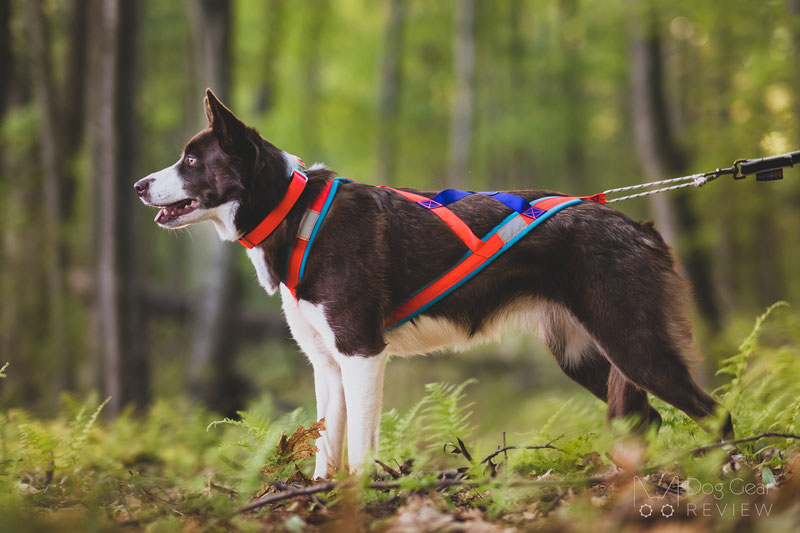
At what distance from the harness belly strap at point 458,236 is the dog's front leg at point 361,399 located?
1.10 ft

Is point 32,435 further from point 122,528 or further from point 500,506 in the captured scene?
point 500,506

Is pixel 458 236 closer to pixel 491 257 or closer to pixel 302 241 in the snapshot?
pixel 491 257

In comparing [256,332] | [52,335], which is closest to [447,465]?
[52,335]

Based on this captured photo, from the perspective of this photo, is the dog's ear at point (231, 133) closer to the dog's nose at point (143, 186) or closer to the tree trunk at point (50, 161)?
the dog's nose at point (143, 186)

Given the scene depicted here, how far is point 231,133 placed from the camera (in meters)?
3.51

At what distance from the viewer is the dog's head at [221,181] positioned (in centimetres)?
353

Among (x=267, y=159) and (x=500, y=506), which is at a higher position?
(x=267, y=159)

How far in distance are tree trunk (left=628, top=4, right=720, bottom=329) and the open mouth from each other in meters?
8.88

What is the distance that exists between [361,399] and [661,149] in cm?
894

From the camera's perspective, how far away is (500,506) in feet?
8.88

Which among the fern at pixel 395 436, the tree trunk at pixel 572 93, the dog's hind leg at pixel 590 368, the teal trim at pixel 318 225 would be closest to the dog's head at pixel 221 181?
the teal trim at pixel 318 225

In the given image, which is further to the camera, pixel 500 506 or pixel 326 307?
pixel 326 307

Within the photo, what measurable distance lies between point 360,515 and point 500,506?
24.6 inches

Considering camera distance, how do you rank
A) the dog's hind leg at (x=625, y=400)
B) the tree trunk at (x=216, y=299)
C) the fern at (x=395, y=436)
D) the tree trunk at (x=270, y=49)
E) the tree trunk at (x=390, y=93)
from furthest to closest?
the tree trunk at (x=390, y=93), the tree trunk at (x=270, y=49), the tree trunk at (x=216, y=299), the fern at (x=395, y=436), the dog's hind leg at (x=625, y=400)
